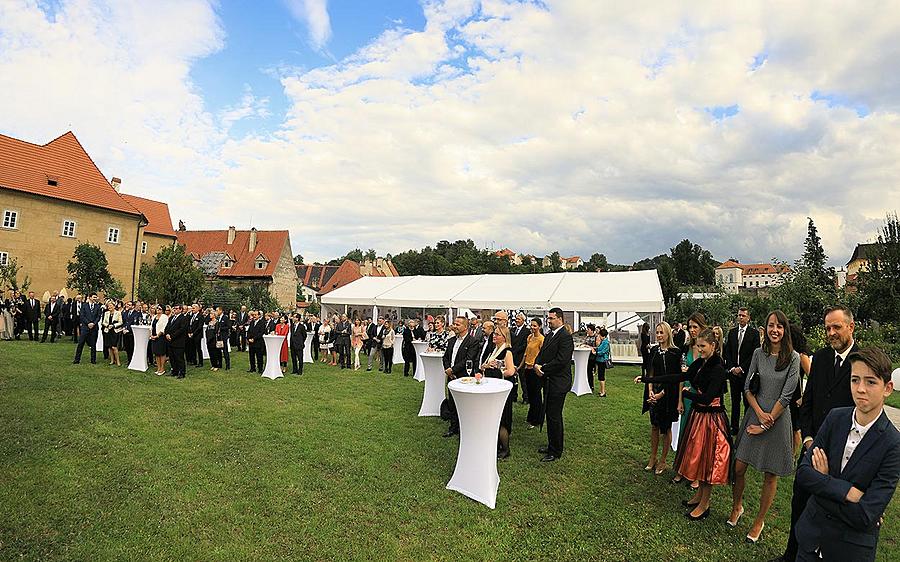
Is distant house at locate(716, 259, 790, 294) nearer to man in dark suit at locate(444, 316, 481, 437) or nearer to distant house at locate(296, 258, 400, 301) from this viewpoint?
distant house at locate(296, 258, 400, 301)

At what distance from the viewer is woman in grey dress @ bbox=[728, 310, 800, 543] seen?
3799 millimetres

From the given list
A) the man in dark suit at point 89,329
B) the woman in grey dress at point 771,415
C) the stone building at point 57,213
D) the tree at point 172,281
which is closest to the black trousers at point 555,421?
the woman in grey dress at point 771,415

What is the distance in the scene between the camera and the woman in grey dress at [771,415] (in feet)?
12.5

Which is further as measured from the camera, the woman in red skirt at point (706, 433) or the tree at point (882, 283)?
the tree at point (882, 283)

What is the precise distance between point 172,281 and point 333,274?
39.4m

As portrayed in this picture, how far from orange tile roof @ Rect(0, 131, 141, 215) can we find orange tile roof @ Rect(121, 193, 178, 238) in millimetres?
8011

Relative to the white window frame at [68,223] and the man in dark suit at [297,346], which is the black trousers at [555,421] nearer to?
the man in dark suit at [297,346]

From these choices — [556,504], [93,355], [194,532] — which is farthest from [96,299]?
[556,504]

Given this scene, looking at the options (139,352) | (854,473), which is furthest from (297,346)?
(854,473)

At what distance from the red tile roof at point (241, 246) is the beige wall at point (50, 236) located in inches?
695

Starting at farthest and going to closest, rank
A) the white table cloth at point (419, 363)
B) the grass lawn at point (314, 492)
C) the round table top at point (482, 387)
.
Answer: the white table cloth at point (419, 363) < the round table top at point (482, 387) < the grass lawn at point (314, 492)

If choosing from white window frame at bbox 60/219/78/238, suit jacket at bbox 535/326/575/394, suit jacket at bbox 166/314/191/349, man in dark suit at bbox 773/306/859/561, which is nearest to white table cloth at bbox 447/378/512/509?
suit jacket at bbox 535/326/575/394

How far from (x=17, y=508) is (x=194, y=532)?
166 cm

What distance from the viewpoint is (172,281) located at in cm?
3391
